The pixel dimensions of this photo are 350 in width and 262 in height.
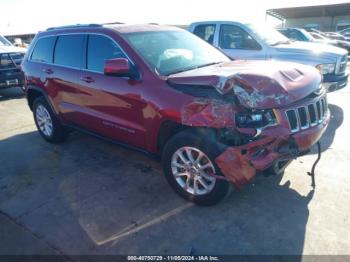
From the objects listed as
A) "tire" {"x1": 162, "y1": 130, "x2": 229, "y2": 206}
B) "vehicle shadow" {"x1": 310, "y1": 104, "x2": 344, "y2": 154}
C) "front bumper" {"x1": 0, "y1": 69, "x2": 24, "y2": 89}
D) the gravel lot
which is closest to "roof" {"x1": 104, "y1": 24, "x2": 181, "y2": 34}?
"tire" {"x1": 162, "y1": 130, "x2": 229, "y2": 206}

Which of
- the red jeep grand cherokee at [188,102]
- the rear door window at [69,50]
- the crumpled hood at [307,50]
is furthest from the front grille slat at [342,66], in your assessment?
the rear door window at [69,50]

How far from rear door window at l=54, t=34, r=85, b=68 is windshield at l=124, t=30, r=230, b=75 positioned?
3.06 ft

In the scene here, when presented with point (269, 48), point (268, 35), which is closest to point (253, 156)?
point (269, 48)

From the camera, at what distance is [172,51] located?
4023 mm

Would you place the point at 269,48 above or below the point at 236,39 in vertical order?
below

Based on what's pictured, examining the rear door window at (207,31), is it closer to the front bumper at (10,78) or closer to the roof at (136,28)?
the roof at (136,28)

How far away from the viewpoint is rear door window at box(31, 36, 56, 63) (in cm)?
511

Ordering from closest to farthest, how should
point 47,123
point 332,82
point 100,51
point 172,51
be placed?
point 172,51 → point 100,51 → point 47,123 → point 332,82

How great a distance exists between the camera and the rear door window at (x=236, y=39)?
722 centimetres

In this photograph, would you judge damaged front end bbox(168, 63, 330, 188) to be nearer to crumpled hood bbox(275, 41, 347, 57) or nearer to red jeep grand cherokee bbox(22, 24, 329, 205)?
red jeep grand cherokee bbox(22, 24, 329, 205)

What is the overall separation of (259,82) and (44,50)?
12.3 ft

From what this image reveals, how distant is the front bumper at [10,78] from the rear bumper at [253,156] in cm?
790

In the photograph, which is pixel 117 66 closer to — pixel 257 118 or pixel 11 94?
pixel 257 118

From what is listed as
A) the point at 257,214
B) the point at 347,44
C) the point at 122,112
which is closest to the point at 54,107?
the point at 122,112
